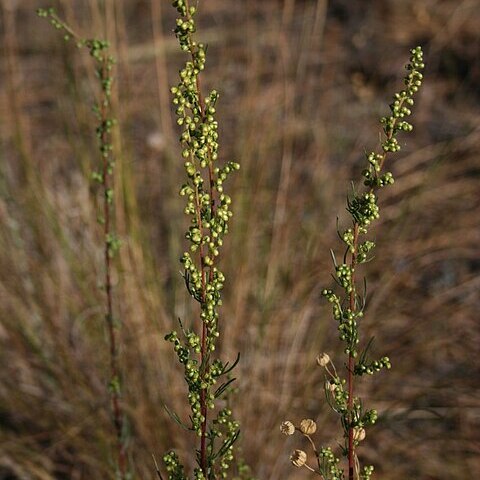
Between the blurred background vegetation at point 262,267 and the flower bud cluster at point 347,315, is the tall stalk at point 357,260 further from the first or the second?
the blurred background vegetation at point 262,267

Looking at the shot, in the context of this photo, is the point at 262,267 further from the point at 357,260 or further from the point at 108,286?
the point at 357,260

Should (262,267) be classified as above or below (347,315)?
above

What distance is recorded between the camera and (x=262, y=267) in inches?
113

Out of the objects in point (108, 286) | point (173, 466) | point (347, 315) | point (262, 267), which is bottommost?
point (173, 466)

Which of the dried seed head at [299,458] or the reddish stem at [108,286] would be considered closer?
the dried seed head at [299,458]

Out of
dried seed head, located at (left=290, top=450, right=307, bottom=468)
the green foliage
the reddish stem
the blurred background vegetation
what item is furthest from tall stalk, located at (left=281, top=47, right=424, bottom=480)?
the blurred background vegetation

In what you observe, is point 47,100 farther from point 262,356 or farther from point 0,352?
point 262,356

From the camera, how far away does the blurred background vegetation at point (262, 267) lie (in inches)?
96.1

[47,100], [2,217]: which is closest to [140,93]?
[47,100]

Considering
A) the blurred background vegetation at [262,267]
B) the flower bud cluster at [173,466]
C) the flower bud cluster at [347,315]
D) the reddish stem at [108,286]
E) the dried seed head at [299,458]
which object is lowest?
the flower bud cluster at [173,466]

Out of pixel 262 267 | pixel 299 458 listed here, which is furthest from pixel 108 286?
pixel 262 267

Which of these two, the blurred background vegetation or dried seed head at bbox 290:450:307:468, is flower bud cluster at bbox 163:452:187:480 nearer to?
dried seed head at bbox 290:450:307:468

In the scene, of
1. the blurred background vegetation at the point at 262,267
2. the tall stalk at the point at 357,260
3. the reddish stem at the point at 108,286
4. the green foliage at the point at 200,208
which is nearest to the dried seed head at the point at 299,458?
the tall stalk at the point at 357,260

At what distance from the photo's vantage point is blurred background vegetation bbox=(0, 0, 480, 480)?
2441 mm
